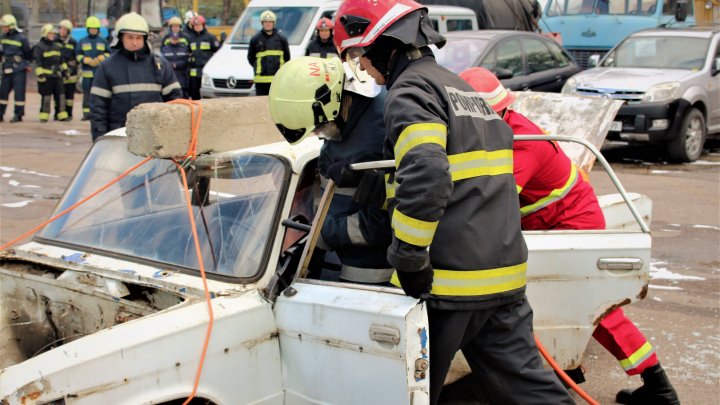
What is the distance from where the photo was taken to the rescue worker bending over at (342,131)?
11.2ft

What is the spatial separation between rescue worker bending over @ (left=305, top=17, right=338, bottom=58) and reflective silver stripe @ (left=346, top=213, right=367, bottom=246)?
31.8ft

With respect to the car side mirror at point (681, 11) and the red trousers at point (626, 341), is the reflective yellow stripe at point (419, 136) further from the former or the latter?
the car side mirror at point (681, 11)

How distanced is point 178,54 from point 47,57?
2552mm

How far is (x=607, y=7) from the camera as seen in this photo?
15.9 metres

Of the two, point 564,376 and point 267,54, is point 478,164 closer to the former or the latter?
point 564,376

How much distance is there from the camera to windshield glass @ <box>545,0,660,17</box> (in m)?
15.8

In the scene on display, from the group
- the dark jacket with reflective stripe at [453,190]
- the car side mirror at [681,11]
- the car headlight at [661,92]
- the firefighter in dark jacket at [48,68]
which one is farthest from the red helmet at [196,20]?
the dark jacket with reflective stripe at [453,190]

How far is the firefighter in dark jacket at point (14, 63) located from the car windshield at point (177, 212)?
13.4m

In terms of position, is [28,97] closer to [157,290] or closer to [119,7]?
[119,7]

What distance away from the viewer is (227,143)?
4.20m

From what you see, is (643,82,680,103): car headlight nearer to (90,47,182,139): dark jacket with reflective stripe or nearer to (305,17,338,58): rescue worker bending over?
(305,17,338,58): rescue worker bending over

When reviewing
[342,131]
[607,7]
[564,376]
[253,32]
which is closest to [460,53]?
[253,32]

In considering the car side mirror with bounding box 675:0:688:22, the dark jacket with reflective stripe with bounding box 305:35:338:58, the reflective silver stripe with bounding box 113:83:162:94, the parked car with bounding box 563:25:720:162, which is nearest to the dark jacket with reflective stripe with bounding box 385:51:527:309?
the reflective silver stripe with bounding box 113:83:162:94

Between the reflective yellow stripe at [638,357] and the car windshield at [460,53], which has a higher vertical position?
the car windshield at [460,53]
